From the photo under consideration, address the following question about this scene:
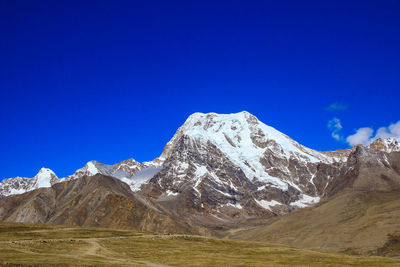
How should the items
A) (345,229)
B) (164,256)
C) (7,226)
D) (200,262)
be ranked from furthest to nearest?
(345,229)
(7,226)
(164,256)
(200,262)

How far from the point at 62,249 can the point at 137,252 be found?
16118 millimetres

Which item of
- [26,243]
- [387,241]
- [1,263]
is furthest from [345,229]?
[1,263]

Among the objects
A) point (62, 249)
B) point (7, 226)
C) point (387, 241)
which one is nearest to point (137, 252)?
point (62, 249)

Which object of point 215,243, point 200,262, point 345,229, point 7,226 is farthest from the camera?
point 345,229

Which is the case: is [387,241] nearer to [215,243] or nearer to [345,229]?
[345,229]

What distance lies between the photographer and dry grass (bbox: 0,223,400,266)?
78.3 meters

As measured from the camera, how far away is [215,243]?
135 m

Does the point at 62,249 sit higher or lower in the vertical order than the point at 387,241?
lower

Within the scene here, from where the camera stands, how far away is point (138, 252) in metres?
100

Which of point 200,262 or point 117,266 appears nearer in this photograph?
point 117,266

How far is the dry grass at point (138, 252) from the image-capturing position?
78312 mm

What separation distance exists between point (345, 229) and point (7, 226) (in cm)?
13377

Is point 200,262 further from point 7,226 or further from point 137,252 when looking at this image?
point 7,226

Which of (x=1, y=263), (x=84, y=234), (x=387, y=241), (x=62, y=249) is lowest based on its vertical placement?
(x=1, y=263)
